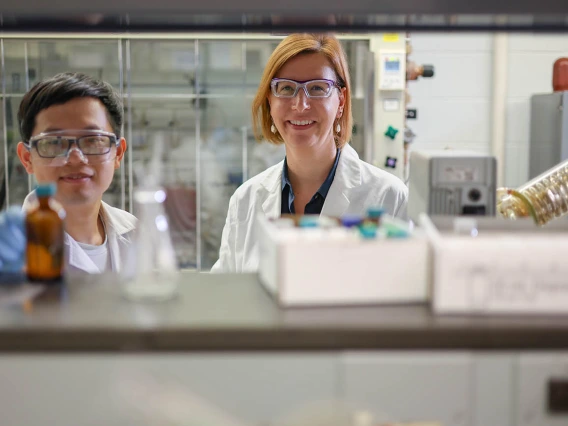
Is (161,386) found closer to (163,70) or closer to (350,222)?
(350,222)

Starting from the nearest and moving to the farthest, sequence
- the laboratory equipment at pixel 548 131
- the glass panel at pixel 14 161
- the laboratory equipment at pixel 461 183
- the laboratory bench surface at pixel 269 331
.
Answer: the laboratory bench surface at pixel 269 331
the laboratory equipment at pixel 461 183
the glass panel at pixel 14 161
the laboratory equipment at pixel 548 131

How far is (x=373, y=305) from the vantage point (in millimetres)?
1043

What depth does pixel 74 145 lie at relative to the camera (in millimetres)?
1960

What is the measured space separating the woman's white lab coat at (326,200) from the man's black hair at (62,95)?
50 cm

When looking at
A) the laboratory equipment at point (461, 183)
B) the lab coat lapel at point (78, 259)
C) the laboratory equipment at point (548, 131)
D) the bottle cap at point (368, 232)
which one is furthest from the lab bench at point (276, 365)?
the laboratory equipment at point (548, 131)

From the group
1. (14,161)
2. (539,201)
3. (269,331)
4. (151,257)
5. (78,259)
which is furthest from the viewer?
(14,161)

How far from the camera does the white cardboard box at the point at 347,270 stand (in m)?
1.01

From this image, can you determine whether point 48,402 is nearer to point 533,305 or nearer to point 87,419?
point 87,419

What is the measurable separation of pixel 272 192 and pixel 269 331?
4.40ft

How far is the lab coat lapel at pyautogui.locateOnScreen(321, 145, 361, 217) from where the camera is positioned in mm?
2164

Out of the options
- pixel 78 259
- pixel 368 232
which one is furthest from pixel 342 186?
pixel 368 232

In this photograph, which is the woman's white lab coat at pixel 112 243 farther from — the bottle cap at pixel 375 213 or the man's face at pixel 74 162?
the bottle cap at pixel 375 213

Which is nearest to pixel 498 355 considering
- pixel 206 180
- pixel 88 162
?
pixel 88 162

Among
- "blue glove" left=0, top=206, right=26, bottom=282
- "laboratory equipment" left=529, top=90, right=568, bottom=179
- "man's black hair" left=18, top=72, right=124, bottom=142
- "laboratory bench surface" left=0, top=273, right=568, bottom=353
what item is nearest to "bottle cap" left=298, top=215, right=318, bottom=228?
"laboratory bench surface" left=0, top=273, right=568, bottom=353
